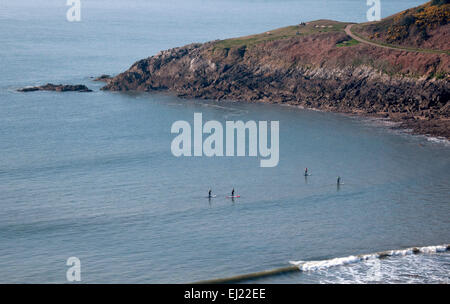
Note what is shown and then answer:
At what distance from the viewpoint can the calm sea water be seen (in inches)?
1882

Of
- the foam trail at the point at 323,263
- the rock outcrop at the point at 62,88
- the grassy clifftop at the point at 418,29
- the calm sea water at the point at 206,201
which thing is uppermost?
the grassy clifftop at the point at 418,29

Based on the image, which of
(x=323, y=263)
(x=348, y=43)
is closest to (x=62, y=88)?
(x=348, y=43)

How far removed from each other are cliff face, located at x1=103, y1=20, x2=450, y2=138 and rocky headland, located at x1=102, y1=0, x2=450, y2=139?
0.18m

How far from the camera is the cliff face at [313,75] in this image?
325 ft

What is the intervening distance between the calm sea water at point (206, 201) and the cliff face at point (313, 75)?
7.70 metres

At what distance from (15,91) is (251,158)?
216ft

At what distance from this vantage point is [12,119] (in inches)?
3925

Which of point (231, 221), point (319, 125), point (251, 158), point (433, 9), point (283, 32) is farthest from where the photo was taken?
point (283, 32)

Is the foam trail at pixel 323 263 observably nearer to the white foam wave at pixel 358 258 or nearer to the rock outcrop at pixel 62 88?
the white foam wave at pixel 358 258

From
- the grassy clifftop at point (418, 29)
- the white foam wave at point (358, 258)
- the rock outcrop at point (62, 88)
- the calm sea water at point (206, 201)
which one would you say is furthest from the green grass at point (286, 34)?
the white foam wave at point (358, 258)

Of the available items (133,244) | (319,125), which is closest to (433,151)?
(319,125)

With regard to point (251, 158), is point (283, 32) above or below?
above

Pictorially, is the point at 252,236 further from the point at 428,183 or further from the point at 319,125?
the point at 319,125

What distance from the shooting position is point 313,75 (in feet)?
375
